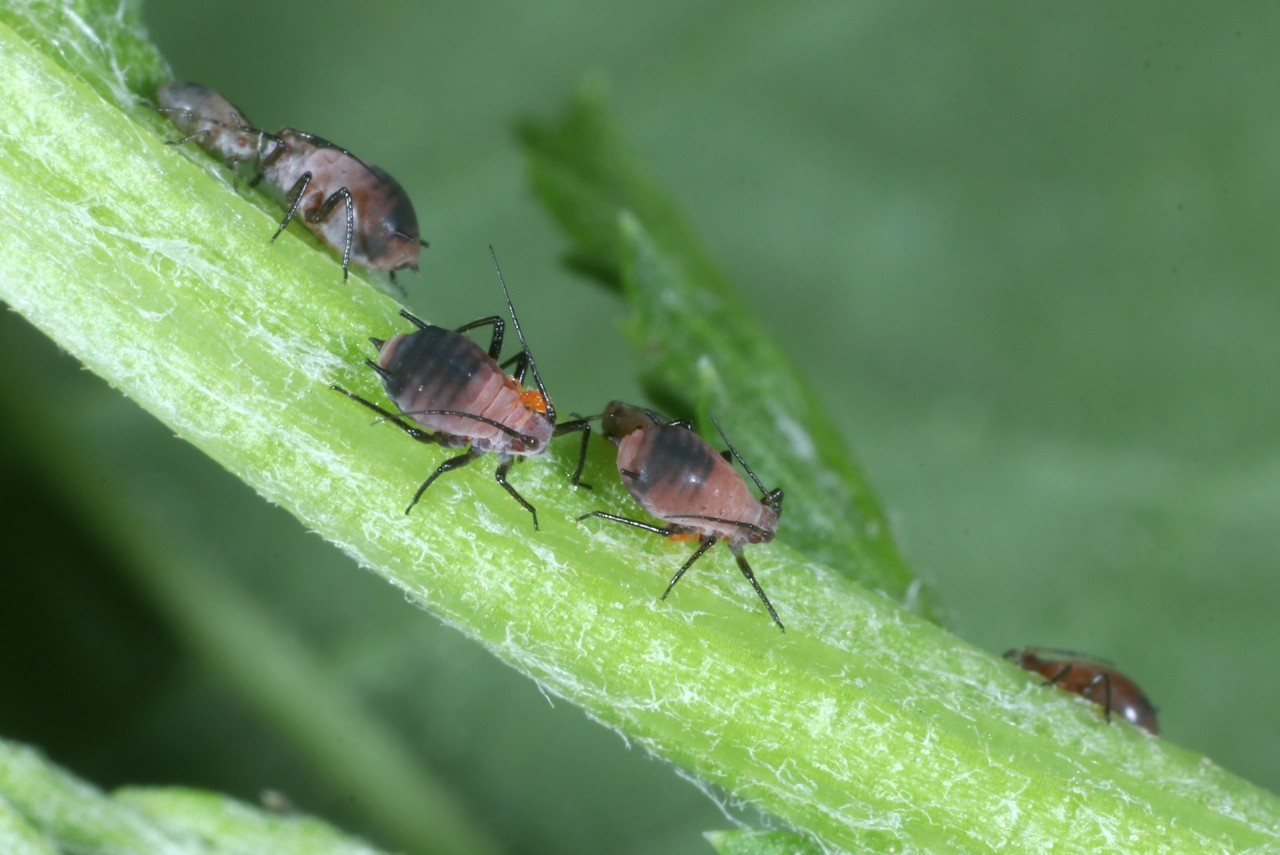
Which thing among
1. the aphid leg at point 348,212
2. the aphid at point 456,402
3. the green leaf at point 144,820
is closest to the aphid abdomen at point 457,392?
the aphid at point 456,402

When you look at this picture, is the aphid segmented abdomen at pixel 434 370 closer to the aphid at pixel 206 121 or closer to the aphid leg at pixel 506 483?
the aphid leg at pixel 506 483

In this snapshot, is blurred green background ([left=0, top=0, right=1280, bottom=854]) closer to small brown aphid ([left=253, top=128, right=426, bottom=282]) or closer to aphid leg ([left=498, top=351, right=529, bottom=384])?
aphid leg ([left=498, top=351, right=529, bottom=384])

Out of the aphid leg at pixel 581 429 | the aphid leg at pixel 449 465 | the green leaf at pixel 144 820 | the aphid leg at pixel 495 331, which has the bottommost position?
the green leaf at pixel 144 820

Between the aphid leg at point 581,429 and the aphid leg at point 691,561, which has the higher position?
the aphid leg at point 581,429

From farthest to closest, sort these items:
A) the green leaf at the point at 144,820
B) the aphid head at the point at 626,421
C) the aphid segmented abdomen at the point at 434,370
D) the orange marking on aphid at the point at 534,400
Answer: the aphid head at the point at 626,421 < the orange marking on aphid at the point at 534,400 < the aphid segmented abdomen at the point at 434,370 < the green leaf at the point at 144,820

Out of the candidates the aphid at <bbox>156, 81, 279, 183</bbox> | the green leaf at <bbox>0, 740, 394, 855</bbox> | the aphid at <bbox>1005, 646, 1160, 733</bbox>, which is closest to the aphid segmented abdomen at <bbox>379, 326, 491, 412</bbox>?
the aphid at <bbox>156, 81, 279, 183</bbox>

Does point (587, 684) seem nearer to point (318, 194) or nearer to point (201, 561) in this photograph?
point (318, 194)

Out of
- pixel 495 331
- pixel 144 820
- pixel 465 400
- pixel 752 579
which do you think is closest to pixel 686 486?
pixel 752 579

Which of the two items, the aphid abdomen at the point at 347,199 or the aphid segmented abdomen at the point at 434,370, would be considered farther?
the aphid abdomen at the point at 347,199
